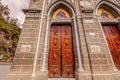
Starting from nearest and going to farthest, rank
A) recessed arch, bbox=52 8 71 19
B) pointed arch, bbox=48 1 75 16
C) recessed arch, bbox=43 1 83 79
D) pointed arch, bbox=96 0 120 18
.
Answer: recessed arch, bbox=43 1 83 79, pointed arch, bbox=48 1 75 16, recessed arch, bbox=52 8 71 19, pointed arch, bbox=96 0 120 18

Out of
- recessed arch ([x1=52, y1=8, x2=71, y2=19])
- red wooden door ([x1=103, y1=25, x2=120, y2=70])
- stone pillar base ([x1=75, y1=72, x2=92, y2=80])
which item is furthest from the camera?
recessed arch ([x1=52, y1=8, x2=71, y2=19])

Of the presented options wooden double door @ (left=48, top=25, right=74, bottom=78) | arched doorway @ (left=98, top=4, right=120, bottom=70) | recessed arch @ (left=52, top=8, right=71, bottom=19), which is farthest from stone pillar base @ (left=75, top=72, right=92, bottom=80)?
recessed arch @ (left=52, top=8, right=71, bottom=19)

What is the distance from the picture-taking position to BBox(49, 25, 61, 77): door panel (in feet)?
18.1

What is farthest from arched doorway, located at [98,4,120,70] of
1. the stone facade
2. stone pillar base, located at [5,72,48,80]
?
stone pillar base, located at [5,72,48,80]

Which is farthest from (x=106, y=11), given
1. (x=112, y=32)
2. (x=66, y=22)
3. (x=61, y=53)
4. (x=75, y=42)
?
(x=61, y=53)

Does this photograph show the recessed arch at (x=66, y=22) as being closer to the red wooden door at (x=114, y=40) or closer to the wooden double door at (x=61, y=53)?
the wooden double door at (x=61, y=53)

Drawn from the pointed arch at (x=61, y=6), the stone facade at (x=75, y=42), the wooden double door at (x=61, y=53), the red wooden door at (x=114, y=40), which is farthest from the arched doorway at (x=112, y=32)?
the wooden double door at (x=61, y=53)

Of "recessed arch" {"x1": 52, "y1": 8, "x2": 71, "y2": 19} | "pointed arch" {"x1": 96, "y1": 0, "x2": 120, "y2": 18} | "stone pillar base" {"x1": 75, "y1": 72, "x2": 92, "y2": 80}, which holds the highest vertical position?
"pointed arch" {"x1": 96, "y1": 0, "x2": 120, "y2": 18}

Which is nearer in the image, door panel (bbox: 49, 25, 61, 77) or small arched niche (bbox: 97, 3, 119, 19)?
door panel (bbox: 49, 25, 61, 77)

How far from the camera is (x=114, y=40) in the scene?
257 inches

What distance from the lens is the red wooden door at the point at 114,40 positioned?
5963 millimetres

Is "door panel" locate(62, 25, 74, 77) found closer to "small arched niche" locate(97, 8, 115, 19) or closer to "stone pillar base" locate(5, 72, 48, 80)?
"stone pillar base" locate(5, 72, 48, 80)

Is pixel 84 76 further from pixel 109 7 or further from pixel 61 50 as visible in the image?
pixel 109 7

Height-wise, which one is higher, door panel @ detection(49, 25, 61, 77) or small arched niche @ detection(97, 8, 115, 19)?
small arched niche @ detection(97, 8, 115, 19)
